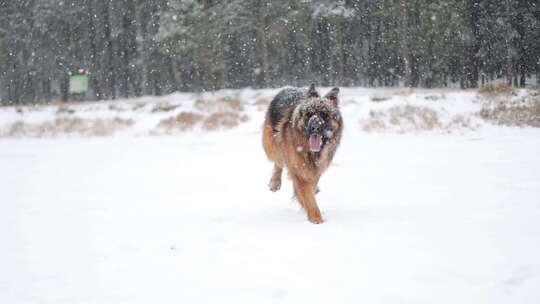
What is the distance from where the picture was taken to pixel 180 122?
16.8 meters

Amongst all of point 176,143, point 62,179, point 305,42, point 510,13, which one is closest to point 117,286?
point 62,179

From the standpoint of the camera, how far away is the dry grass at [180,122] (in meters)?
16.4

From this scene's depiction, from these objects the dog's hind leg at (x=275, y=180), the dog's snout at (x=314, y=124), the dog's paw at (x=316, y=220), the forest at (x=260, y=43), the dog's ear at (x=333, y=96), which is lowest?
the dog's paw at (x=316, y=220)

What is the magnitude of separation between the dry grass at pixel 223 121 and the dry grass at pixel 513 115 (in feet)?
25.3

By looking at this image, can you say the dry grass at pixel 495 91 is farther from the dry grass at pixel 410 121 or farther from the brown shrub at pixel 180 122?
the brown shrub at pixel 180 122

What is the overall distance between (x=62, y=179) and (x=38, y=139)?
869 cm

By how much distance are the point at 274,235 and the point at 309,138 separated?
111 centimetres

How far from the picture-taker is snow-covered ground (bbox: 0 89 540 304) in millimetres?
3168

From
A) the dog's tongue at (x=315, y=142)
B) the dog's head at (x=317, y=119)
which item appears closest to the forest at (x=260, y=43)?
the dog's head at (x=317, y=119)

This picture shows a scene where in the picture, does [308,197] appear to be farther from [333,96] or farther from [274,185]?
[274,185]

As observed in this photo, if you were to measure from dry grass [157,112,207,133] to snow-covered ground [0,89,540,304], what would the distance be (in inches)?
256

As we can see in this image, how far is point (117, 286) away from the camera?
3.33m

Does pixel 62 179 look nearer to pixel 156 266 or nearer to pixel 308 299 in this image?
pixel 156 266

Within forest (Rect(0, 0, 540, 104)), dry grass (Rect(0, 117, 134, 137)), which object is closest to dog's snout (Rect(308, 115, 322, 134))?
dry grass (Rect(0, 117, 134, 137))
